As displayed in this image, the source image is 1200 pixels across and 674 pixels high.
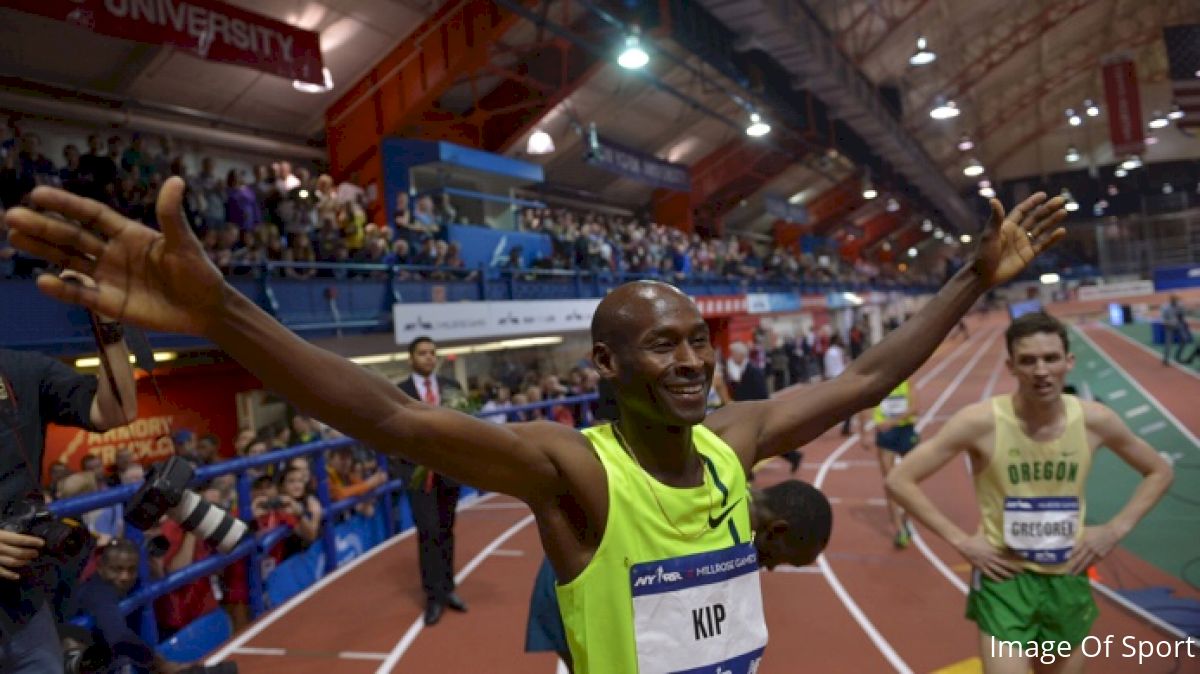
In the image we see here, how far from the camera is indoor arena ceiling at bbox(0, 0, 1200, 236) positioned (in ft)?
38.4

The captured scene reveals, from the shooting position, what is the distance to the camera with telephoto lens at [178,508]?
2.86 m

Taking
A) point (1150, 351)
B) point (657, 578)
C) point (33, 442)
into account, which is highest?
point (33, 442)

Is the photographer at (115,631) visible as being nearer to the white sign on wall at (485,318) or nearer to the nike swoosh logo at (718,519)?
the nike swoosh logo at (718,519)

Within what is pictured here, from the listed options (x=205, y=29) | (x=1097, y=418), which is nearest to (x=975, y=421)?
(x=1097, y=418)

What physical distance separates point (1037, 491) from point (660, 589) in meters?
2.28

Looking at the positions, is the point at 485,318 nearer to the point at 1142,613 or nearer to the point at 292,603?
the point at 292,603

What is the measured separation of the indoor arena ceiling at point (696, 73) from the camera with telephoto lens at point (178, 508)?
1050 centimetres

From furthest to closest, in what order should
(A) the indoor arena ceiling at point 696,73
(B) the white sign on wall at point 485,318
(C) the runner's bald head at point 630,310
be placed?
(A) the indoor arena ceiling at point 696,73, (B) the white sign on wall at point 485,318, (C) the runner's bald head at point 630,310

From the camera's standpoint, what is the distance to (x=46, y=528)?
2266 mm

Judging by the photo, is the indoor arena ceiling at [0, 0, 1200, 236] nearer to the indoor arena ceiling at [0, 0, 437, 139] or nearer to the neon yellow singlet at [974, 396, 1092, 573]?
the indoor arena ceiling at [0, 0, 437, 139]

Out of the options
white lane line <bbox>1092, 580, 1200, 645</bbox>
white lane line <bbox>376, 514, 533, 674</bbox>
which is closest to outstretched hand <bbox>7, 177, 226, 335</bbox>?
white lane line <bbox>376, 514, 533, 674</bbox>

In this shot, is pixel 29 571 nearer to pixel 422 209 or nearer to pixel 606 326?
pixel 606 326

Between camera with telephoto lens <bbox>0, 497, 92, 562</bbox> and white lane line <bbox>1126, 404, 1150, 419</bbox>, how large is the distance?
14869mm

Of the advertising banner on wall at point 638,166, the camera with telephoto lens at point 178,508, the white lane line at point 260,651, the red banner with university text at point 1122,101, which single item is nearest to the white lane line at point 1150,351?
the red banner with university text at point 1122,101
